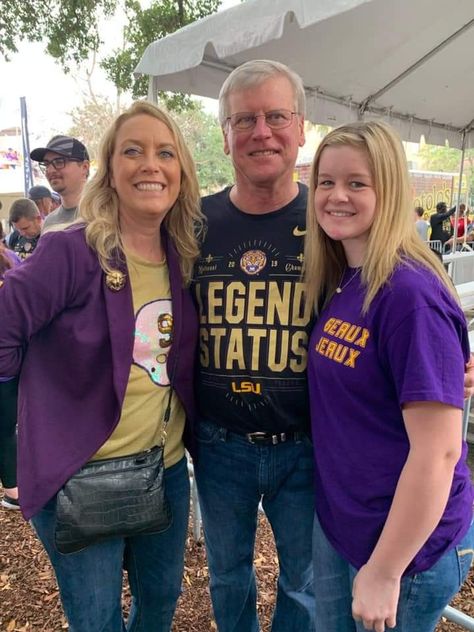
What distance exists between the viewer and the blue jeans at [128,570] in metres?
1.54

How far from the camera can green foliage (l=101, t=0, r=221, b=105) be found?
8320 mm

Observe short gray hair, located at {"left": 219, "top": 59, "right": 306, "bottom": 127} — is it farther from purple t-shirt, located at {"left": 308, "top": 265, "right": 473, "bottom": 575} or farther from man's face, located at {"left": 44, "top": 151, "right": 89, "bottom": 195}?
man's face, located at {"left": 44, "top": 151, "right": 89, "bottom": 195}

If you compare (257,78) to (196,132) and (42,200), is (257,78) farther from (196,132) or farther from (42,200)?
(196,132)

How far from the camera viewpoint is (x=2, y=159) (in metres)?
24.1

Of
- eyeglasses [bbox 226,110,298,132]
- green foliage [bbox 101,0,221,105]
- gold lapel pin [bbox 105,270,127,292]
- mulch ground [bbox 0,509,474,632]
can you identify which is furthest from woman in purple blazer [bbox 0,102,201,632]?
green foliage [bbox 101,0,221,105]

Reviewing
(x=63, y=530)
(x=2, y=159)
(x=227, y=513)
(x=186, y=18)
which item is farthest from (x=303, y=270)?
(x=2, y=159)

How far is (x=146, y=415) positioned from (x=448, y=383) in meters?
0.93

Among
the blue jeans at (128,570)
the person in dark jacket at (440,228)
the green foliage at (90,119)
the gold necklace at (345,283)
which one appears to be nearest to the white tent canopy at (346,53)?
the gold necklace at (345,283)

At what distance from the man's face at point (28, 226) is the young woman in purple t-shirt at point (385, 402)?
13.7 feet

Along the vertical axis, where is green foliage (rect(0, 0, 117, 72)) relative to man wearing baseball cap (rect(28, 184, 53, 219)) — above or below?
above

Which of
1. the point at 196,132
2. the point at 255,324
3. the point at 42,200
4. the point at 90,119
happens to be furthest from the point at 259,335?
the point at 196,132

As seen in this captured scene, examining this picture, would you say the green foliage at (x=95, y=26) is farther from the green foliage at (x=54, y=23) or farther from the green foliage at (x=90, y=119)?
the green foliage at (x=90, y=119)

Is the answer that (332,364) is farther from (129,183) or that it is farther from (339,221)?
(129,183)

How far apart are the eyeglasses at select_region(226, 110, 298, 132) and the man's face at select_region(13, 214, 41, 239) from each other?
12.4 feet
